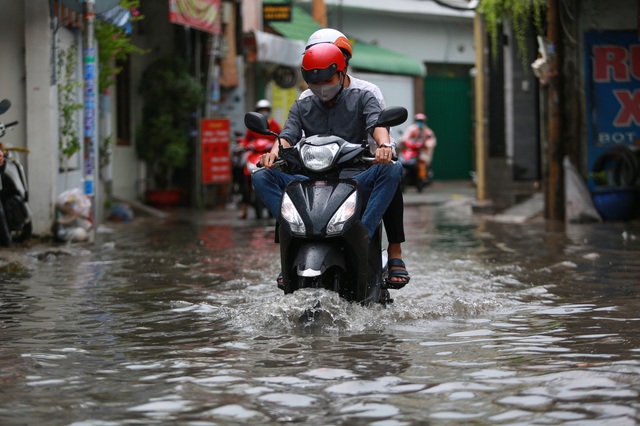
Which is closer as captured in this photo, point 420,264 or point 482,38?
point 420,264

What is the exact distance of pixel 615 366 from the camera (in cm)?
543

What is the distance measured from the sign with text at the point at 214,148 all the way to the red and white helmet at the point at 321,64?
52.0ft

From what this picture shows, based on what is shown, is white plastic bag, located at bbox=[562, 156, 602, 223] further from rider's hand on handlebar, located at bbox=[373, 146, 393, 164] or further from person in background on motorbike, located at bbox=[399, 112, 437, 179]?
person in background on motorbike, located at bbox=[399, 112, 437, 179]

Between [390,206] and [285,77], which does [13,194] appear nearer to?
[390,206]

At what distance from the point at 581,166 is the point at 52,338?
39.6ft

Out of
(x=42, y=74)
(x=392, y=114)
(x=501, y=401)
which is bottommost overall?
(x=501, y=401)

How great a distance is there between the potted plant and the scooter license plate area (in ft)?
50.3

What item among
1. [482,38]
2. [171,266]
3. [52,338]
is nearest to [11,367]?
[52,338]

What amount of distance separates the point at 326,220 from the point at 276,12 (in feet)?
73.2

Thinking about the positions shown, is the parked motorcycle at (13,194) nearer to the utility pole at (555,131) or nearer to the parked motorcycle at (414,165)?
the utility pole at (555,131)

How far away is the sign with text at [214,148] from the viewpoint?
22.9 m

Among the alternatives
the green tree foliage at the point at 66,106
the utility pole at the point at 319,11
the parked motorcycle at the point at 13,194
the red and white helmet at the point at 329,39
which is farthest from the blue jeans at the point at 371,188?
the utility pole at the point at 319,11

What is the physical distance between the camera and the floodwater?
4.66m

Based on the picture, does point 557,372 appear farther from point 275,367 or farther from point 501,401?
point 275,367
